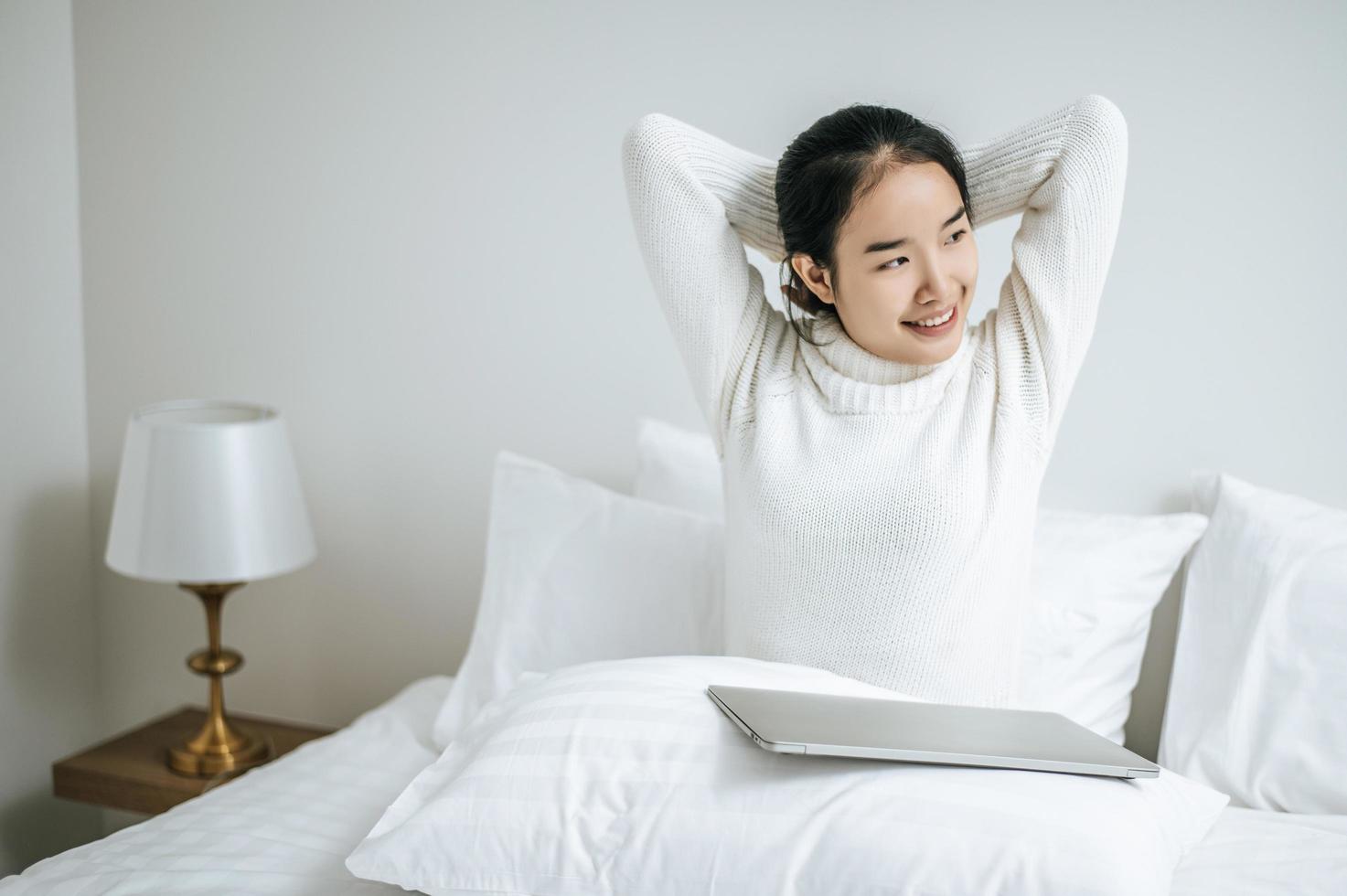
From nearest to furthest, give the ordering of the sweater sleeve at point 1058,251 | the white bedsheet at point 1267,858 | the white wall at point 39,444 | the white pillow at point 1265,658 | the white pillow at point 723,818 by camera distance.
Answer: the white pillow at point 723,818 < the white bedsheet at point 1267,858 < the sweater sleeve at point 1058,251 < the white pillow at point 1265,658 < the white wall at point 39,444

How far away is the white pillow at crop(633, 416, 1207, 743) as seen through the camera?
140cm

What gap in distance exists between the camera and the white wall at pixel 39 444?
2.07 metres

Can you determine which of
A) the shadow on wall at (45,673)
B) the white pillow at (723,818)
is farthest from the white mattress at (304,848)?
the shadow on wall at (45,673)

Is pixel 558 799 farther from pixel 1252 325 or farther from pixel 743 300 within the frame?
pixel 1252 325

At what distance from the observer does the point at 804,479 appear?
1192 millimetres

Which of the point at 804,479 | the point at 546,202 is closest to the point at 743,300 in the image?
the point at 804,479

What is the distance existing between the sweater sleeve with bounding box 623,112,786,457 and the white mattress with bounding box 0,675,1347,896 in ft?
2.04

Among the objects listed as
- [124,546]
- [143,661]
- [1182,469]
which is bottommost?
[143,661]

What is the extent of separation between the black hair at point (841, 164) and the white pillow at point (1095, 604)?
1.62 feet

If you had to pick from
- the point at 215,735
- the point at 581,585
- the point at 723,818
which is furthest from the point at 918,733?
the point at 215,735

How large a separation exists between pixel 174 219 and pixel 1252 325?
1872 mm

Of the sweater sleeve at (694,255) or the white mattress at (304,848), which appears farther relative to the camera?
the sweater sleeve at (694,255)

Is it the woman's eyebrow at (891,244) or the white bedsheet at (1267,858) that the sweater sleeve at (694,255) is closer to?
the woman's eyebrow at (891,244)

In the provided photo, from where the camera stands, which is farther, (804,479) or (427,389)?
(427,389)
